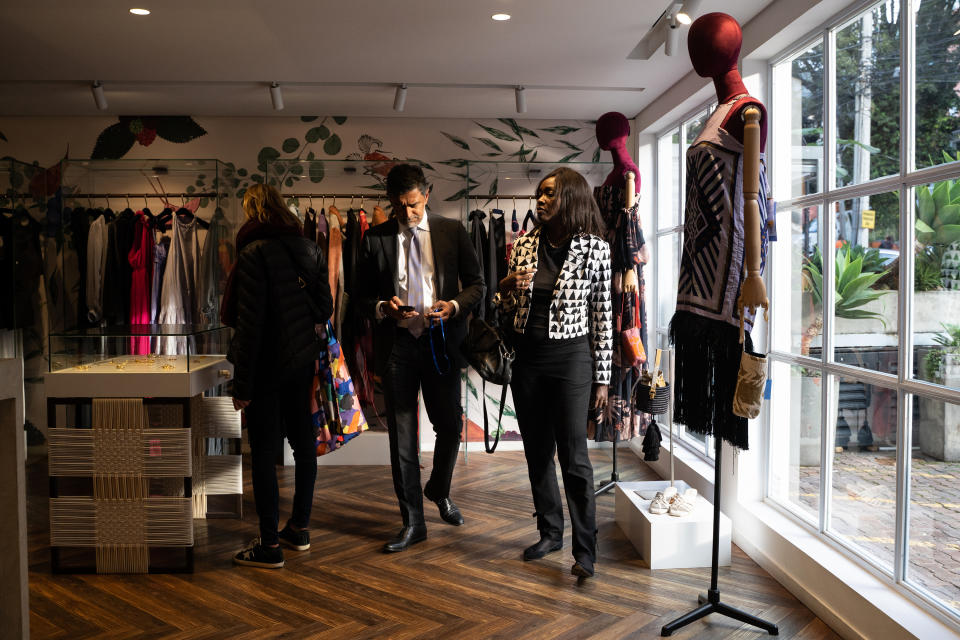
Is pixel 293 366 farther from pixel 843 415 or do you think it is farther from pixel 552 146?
pixel 552 146

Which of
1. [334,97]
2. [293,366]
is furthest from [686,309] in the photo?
[334,97]

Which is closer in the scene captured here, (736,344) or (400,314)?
(736,344)

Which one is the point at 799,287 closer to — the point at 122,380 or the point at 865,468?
the point at 865,468

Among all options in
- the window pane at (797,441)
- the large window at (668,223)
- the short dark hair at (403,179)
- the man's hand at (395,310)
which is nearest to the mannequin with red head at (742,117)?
the window pane at (797,441)

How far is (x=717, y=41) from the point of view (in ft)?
7.69

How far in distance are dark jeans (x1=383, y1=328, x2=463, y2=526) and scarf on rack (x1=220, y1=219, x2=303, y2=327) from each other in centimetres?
65

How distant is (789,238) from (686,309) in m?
1.05

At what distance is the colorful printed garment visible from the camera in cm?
318

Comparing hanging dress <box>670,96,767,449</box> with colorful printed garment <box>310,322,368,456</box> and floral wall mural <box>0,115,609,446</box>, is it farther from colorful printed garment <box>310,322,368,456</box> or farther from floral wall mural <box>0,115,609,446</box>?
floral wall mural <box>0,115,609,446</box>

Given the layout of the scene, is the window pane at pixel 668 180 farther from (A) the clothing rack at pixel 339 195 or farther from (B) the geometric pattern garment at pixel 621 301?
(A) the clothing rack at pixel 339 195

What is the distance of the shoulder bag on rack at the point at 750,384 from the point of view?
220cm

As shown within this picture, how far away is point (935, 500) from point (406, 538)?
6.55 feet

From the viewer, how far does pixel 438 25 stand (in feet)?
11.2

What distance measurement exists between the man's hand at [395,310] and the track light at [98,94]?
2.45 m
